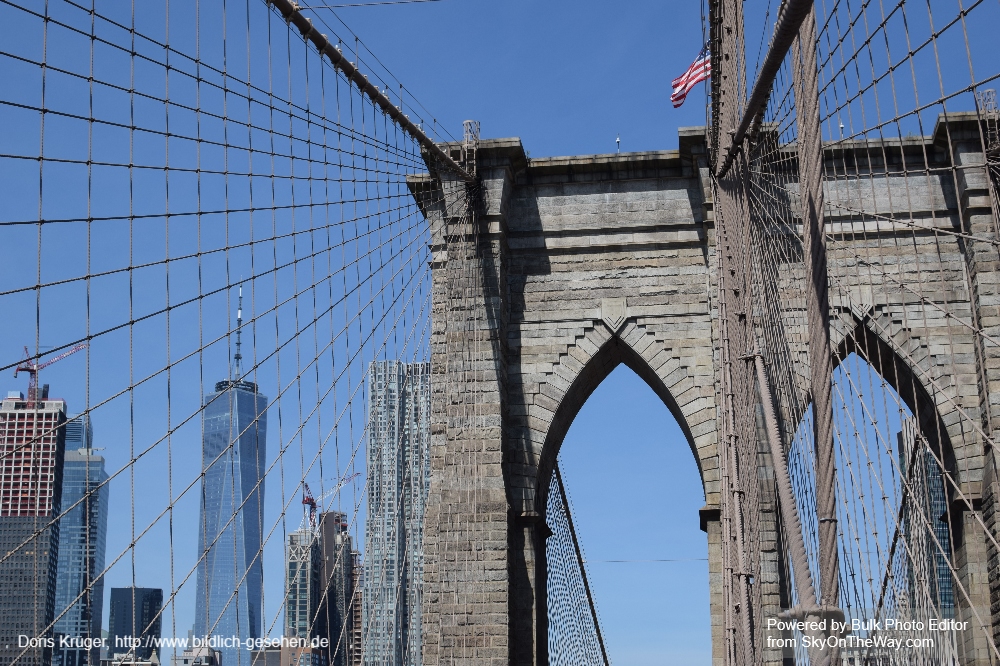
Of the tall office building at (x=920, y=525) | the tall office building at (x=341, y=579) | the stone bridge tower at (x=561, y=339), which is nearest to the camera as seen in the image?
the tall office building at (x=920, y=525)

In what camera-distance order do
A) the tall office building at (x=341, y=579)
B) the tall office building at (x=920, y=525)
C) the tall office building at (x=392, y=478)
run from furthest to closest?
the tall office building at (x=392, y=478) → the tall office building at (x=341, y=579) → the tall office building at (x=920, y=525)

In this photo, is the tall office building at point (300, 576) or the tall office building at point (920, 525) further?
the tall office building at point (300, 576)

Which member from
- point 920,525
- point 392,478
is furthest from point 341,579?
point 920,525

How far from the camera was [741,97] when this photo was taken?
31.4 feet

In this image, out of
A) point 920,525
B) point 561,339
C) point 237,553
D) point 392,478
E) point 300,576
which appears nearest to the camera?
point 920,525

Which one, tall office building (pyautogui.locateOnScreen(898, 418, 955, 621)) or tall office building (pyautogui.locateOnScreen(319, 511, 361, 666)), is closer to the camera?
tall office building (pyautogui.locateOnScreen(898, 418, 955, 621))

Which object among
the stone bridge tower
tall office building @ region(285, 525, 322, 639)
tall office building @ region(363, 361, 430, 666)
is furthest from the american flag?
tall office building @ region(285, 525, 322, 639)

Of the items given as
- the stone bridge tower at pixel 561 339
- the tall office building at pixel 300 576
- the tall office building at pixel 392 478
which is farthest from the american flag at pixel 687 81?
the tall office building at pixel 300 576

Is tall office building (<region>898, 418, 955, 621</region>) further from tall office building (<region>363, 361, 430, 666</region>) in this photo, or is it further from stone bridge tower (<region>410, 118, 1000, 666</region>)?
tall office building (<region>363, 361, 430, 666</region>)

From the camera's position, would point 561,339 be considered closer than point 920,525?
No

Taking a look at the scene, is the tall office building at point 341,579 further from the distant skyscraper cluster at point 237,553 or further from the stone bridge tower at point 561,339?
the stone bridge tower at point 561,339

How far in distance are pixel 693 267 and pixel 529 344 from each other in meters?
2.06

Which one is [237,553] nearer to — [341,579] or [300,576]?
[300,576]

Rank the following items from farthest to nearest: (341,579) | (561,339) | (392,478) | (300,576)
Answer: (300,576), (341,579), (392,478), (561,339)
